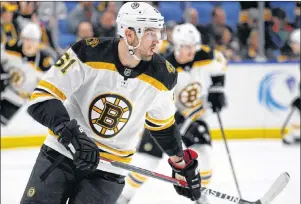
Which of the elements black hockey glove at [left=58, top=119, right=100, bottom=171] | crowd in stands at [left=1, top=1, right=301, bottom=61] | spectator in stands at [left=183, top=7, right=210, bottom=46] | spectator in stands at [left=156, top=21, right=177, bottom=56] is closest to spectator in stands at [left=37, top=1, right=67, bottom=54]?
crowd in stands at [left=1, top=1, right=301, bottom=61]

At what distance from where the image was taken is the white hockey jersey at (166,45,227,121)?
459cm

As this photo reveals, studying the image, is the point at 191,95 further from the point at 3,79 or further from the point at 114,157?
the point at 3,79

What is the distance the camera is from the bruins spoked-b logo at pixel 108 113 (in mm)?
2770

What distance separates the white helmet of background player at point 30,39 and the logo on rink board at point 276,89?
267 cm

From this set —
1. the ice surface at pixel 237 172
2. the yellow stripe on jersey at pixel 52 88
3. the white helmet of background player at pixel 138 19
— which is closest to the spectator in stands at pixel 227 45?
the ice surface at pixel 237 172

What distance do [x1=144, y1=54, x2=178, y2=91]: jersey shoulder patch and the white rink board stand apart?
476 centimetres

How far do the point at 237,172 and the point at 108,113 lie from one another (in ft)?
11.1

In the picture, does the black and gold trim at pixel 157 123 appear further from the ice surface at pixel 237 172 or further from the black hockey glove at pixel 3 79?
the black hockey glove at pixel 3 79

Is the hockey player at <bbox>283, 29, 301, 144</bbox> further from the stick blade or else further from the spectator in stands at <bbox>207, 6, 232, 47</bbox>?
the stick blade

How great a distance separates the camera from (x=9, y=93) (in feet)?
21.4

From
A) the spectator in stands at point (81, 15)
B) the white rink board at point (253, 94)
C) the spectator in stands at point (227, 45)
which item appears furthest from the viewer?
the spectator in stands at point (227, 45)

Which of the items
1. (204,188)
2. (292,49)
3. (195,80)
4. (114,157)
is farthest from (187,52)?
(292,49)

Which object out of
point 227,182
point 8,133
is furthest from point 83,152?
point 8,133

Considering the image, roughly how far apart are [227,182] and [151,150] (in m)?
1.21
